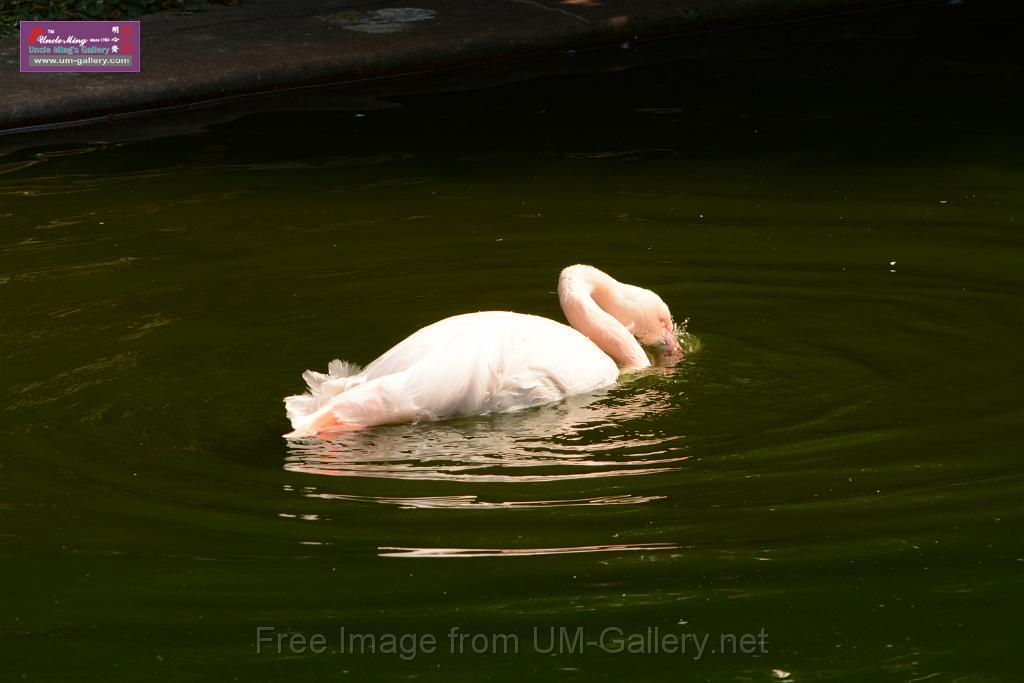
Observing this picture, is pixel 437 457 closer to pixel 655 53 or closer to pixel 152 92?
pixel 152 92

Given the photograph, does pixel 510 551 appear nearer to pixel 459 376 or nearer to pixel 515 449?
pixel 515 449

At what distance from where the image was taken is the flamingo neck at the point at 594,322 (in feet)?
18.7

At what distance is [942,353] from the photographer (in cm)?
550

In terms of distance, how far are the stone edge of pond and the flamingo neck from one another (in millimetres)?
5408

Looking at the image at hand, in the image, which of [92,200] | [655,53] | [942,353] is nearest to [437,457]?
[942,353]

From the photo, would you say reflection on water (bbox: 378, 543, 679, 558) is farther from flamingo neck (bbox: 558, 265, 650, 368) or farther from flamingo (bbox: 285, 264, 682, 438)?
flamingo neck (bbox: 558, 265, 650, 368)

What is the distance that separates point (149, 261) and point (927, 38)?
6.99m

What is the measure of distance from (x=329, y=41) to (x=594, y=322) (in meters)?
6.12

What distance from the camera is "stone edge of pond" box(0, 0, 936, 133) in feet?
33.7
